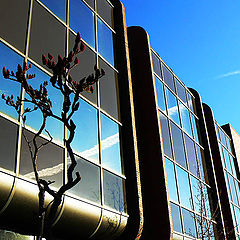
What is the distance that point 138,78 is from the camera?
63.3 ft

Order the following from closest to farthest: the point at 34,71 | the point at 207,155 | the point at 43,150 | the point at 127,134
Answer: the point at 43,150 < the point at 34,71 < the point at 127,134 < the point at 207,155

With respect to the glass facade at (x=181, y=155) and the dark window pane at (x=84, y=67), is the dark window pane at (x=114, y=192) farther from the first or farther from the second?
the glass facade at (x=181, y=155)

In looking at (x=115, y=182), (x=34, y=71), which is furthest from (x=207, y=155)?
(x=34, y=71)

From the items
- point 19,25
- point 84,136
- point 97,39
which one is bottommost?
point 84,136

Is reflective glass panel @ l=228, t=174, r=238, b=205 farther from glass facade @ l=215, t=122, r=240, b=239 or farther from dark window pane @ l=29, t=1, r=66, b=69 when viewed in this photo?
dark window pane @ l=29, t=1, r=66, b=69

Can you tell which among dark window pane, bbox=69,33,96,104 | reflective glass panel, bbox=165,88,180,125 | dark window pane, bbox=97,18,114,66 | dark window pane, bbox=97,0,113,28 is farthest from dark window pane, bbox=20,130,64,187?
reflective glass panel, bbox=165,88,180,125

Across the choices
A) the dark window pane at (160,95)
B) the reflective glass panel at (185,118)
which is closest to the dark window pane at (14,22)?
the dark window pane at (160,95)

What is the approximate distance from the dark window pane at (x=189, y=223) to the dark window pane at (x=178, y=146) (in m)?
2.72

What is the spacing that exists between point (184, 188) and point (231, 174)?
41.8ft

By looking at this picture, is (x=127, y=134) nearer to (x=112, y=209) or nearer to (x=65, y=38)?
(x=112, y=209)

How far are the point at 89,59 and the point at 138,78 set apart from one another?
5336 millimetres

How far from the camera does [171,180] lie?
1764 centimetres

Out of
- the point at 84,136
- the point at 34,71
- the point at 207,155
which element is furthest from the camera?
the point at 207,155

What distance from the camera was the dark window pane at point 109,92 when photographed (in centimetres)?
1472
